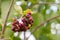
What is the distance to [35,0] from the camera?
1.18 m

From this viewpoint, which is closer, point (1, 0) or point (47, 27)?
point (1, 0)

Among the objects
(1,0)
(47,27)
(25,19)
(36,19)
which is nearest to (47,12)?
(47,27)

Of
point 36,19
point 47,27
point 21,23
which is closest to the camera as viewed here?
point 21,23

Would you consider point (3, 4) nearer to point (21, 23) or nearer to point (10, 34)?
point (10, 34)

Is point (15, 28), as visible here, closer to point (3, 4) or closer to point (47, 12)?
point (3, 4)

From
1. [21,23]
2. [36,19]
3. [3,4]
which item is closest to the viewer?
[21,23]

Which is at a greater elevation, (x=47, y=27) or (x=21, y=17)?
(x=21, y=17)

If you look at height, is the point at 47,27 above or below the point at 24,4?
below

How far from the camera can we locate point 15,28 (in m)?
0.73

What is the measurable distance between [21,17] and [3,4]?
0.25 metres

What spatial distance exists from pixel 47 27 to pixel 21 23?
545 mm

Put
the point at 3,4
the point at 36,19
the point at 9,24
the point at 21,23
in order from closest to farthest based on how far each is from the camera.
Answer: the point at 21,23
the point at 9,24
the point at 3,4
the point at 36,19

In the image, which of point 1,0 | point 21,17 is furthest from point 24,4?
point 21,17

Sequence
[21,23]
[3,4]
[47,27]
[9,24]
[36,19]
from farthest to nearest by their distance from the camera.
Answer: [47,27] < [36,19] < [3,4] < [9,24] < [21,23]
